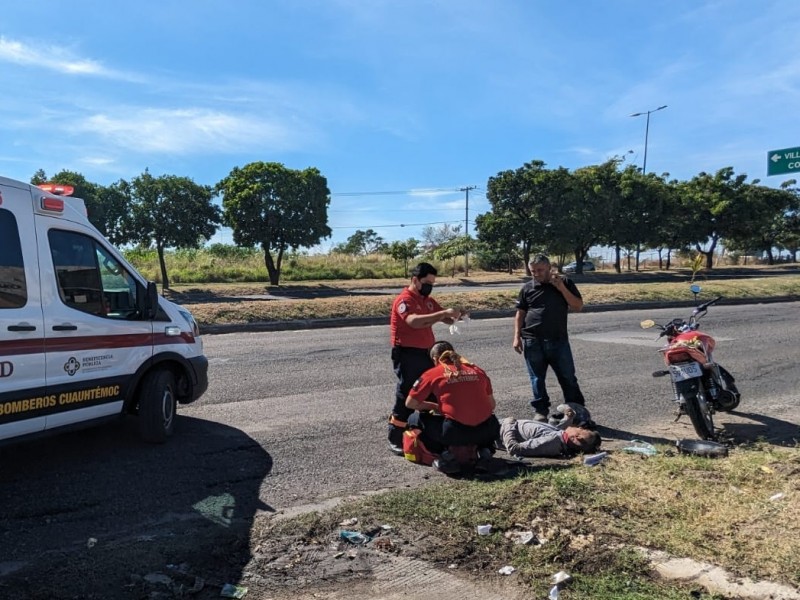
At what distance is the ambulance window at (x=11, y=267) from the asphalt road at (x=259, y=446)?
1.43 m

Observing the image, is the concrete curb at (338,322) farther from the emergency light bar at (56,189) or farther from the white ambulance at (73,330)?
the emergency light bar at (56,189)

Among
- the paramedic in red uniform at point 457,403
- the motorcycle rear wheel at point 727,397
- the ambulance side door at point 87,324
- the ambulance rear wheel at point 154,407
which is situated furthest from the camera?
the motorcycle rear wheel at point 727,397

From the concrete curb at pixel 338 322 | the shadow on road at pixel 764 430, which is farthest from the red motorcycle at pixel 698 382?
the concrete curb at pixel 338 322

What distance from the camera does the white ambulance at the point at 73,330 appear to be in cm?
437

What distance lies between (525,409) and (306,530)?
3.81m

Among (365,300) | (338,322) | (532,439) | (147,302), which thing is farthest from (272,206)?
(532,439)

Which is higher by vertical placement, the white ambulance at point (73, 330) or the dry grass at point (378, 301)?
the white ambulance at point (73, 330)

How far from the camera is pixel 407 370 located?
5617 mm

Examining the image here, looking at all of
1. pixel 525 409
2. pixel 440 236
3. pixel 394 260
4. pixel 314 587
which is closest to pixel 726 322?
pixel 525 409

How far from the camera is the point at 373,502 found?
14.0ft

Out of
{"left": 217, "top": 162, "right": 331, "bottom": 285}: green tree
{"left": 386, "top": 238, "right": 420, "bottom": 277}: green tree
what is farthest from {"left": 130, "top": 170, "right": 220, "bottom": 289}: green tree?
{"left": 386, "top": 238, "right": 420, "bottom": 277}: green tree

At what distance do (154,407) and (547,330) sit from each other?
388 centimetres

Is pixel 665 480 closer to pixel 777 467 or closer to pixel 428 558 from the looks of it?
pixel 777 467

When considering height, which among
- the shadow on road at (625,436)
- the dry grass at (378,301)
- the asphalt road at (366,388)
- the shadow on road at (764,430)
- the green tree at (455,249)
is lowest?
the shadow on road at (764,430)
